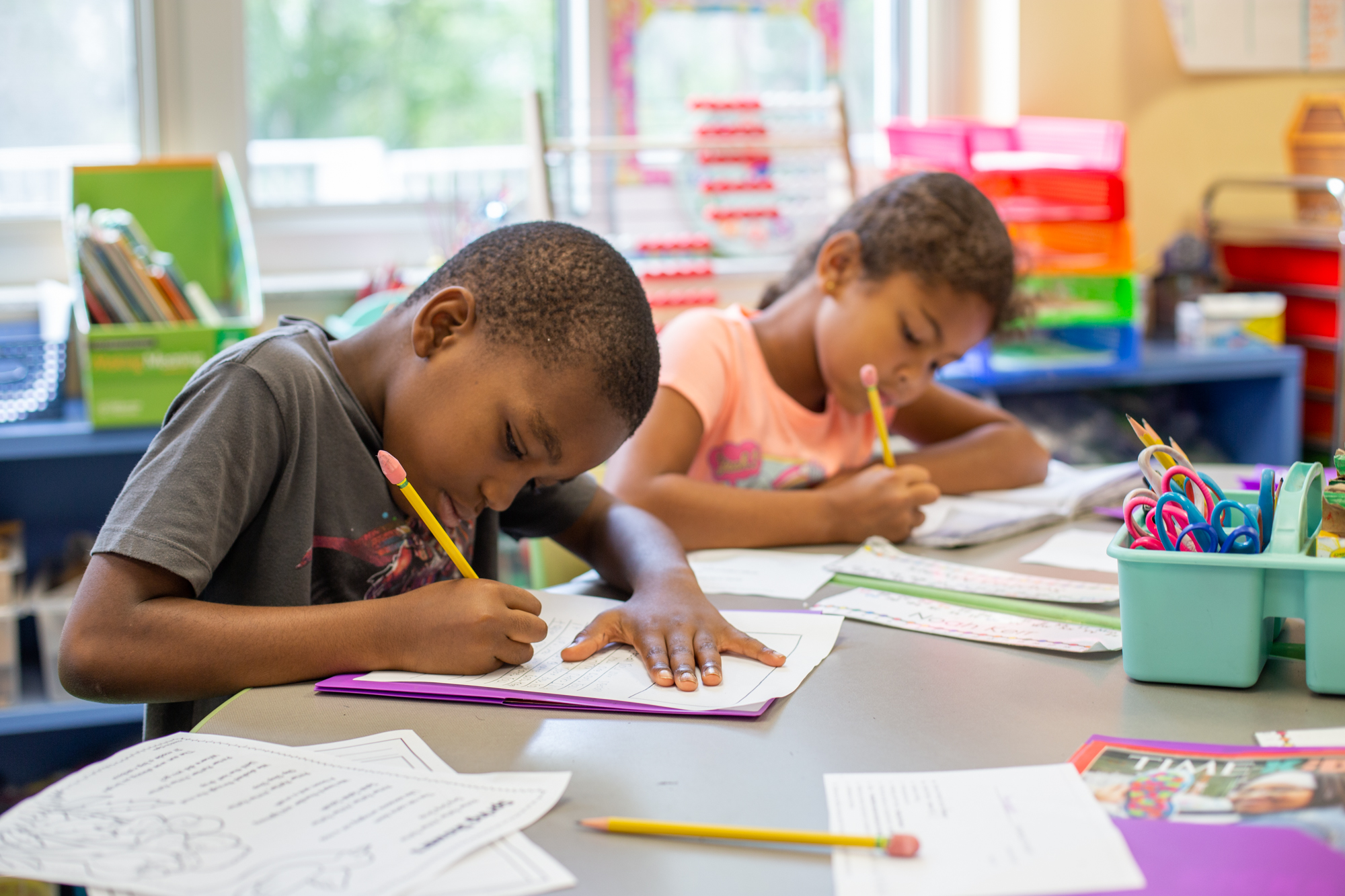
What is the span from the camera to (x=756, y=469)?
4.50 ft

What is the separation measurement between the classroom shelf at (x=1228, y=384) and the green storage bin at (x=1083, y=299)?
0.09 m

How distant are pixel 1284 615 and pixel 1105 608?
0.20 metres

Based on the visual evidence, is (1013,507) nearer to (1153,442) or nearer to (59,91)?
(1153,442)

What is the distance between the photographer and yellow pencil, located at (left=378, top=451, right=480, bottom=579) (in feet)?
2.58

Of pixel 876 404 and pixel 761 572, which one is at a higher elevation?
pixel 876 404

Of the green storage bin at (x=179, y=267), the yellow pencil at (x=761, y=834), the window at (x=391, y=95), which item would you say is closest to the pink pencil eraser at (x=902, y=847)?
the yellow pencil at (x=761, y=834)

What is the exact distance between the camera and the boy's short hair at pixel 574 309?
33.0 inches

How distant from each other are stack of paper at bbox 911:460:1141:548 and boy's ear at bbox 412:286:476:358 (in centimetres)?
55

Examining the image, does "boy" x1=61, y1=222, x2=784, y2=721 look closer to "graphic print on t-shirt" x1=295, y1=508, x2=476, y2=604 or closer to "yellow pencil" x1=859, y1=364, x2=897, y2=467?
"graphic print on t-shirt" x1=295, y1=508, x2=476, y2=604

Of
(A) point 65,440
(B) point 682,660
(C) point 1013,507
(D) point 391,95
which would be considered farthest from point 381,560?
(D) point 391,95

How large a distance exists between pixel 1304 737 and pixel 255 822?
582 millimetres

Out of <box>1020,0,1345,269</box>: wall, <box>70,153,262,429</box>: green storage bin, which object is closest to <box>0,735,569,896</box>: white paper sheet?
<box>70,153,262,429</box>: green storage bin

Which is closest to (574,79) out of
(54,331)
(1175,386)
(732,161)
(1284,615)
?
(732,161)

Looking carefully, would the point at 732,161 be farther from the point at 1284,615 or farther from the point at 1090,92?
the point at 1284,615
